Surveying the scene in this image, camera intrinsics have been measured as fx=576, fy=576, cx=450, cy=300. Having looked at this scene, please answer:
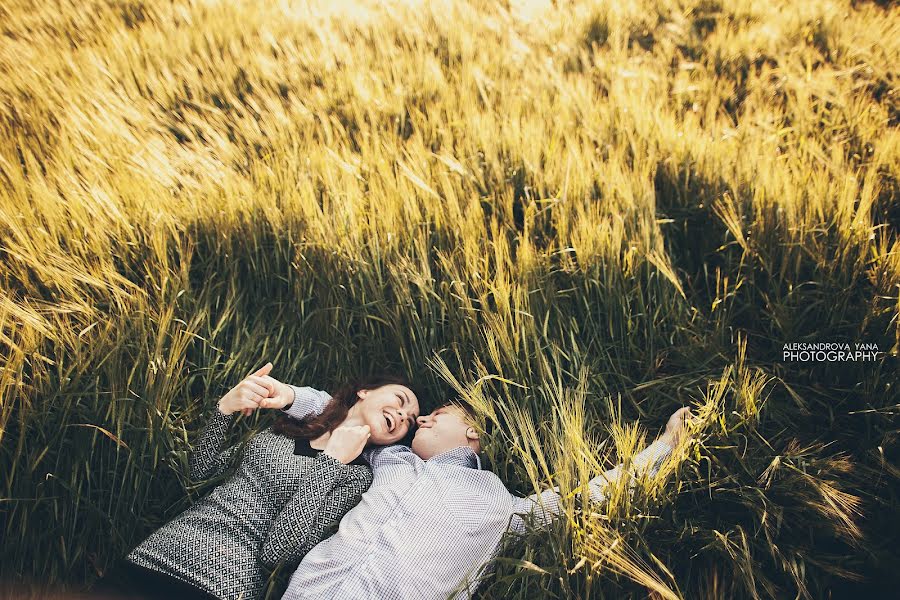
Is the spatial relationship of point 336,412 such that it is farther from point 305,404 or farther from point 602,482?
point 602,482

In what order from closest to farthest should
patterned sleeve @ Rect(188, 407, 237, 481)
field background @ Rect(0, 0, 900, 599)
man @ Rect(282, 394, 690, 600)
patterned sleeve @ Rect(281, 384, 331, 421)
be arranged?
man @ Rect(282, 394, 690, 600) → field background @ Rect(0, 0, 900, 599) → patterned sleeve @ Rect(188, 407, 237, 481) → patterned sleeve @ Rect(281, 384, 331, 421)

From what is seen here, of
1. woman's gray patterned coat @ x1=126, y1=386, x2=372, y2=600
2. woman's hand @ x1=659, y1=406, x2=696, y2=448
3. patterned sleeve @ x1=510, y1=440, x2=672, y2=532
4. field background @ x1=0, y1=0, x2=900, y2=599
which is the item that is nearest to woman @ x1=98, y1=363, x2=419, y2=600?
woman's gray patterned coat @ x1=126, y1=386, x2=372, y2=600

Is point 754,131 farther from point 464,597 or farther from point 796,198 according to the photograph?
point 464,597

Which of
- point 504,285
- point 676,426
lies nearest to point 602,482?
point 676,426

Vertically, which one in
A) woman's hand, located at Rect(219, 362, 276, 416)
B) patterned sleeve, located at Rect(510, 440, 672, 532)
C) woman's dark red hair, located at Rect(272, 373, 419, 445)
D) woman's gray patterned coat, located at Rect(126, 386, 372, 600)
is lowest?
patterned sleeve, located at Rect(510, 440, 672, 532)

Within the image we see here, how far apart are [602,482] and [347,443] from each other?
2.11 ft

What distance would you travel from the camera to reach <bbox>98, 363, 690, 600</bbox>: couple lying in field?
1246mm

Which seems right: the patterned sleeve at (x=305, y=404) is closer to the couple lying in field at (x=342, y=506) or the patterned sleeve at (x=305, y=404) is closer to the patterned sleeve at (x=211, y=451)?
the couple lying in field at (x=342, y=506)

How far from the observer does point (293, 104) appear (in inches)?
93.8

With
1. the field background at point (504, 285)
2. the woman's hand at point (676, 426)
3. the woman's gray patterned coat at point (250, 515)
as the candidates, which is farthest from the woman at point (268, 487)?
the woman's hand at point (676, 426)

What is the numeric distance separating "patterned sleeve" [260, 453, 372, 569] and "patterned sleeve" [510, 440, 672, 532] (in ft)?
1.26

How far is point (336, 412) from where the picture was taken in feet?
5.22

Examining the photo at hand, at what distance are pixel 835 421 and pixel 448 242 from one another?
3.78ft

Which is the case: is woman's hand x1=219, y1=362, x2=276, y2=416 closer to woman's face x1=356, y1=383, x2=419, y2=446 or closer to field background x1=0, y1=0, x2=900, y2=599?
field background x1=0, y1=0, x2=900, y2=599
